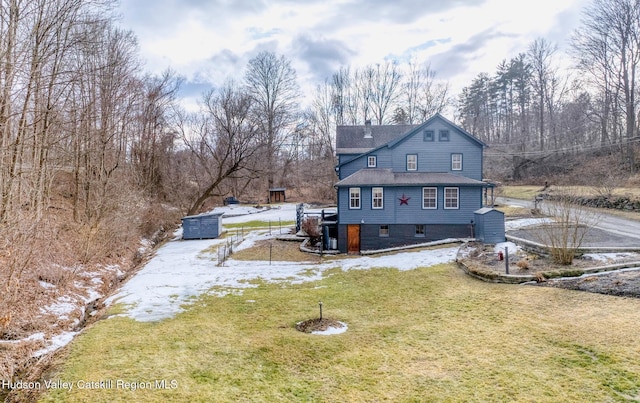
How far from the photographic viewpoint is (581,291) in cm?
1073

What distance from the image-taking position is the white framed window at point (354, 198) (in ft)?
68.7

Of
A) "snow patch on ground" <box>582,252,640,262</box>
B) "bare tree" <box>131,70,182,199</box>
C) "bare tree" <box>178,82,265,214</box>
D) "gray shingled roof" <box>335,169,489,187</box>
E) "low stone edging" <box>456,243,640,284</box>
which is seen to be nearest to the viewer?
"low stone edging" <box>456,243,640,284</box>

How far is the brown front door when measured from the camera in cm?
2097

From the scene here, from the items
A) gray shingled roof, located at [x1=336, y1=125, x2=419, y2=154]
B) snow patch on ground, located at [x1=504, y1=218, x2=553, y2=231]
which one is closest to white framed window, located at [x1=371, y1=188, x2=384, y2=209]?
snow patch on ground, located at [x1=504, y1=218, x2=553, y2=231]

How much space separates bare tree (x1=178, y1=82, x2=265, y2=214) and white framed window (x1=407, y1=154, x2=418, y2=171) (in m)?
15.9

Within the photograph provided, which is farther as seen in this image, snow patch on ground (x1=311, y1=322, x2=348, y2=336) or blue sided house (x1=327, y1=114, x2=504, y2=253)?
blue sided house (x1=327, y1=114, x2=504, y2=253)

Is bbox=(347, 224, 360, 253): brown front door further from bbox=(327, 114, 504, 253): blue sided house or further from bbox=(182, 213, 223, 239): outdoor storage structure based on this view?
bbox=(182, 213, 223, 239): outdoor storage structure

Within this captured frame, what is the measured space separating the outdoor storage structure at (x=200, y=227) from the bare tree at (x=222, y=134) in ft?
25.2

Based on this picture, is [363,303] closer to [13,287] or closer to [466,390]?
[466,390]

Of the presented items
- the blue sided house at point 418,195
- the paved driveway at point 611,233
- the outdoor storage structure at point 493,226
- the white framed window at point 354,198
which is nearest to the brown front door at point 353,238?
the blue sided house at point 418,195

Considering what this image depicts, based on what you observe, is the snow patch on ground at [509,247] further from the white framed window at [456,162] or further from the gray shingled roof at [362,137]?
the gray shingled roof at [362,137]

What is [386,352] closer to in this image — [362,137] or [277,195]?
[362,137]

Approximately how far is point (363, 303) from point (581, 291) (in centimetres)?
642

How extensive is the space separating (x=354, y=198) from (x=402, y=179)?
3.01 m
